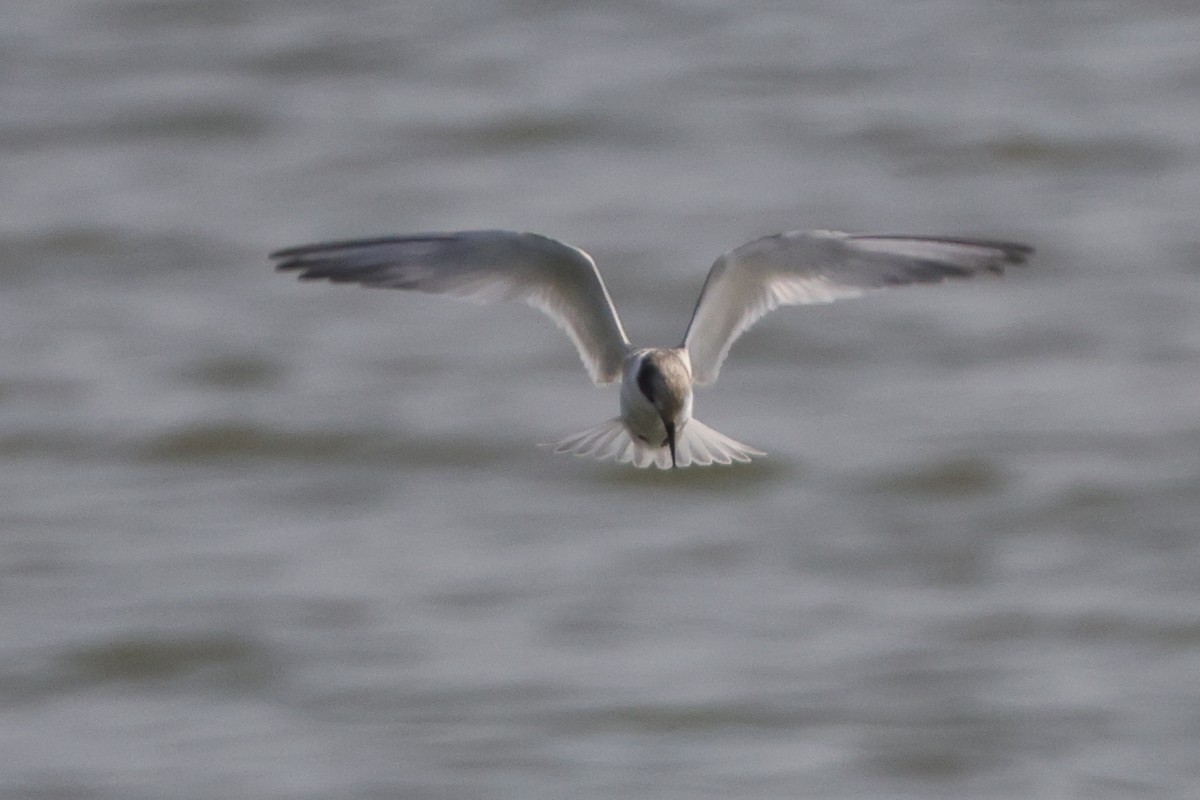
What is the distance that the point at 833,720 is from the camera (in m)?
10.3

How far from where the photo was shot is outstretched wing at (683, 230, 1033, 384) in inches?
195

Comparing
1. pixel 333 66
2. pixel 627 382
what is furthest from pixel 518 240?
pixel 333 66

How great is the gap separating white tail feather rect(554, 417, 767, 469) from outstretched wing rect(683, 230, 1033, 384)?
145mm

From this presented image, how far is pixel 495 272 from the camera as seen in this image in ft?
17.1

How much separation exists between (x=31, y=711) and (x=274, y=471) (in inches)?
101

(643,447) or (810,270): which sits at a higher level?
(810,270)

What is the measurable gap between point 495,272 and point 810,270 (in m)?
0.66

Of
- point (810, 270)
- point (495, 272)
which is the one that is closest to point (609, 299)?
point (495, 272)

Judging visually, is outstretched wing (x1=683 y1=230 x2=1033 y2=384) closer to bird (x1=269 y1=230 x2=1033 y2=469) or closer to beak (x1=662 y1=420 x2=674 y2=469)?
bird (x1=269 y1=230 x2=1033 y2=469)

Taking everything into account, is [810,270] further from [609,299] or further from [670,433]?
[670,433]

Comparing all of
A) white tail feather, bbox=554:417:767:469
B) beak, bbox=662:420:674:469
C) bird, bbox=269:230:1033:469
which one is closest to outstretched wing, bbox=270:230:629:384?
bird, bbox=269:230:1033:469

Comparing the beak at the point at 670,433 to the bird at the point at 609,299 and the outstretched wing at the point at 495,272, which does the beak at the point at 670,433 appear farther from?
the outstretched wing at the point at 495,272

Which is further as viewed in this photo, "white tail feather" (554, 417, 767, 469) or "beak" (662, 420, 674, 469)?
"white tail feather" (554, 417, 767, 469)

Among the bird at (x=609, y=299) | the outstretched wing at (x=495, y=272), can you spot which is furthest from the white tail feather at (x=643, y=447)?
the outstretched wing at (x=495, y=272)
